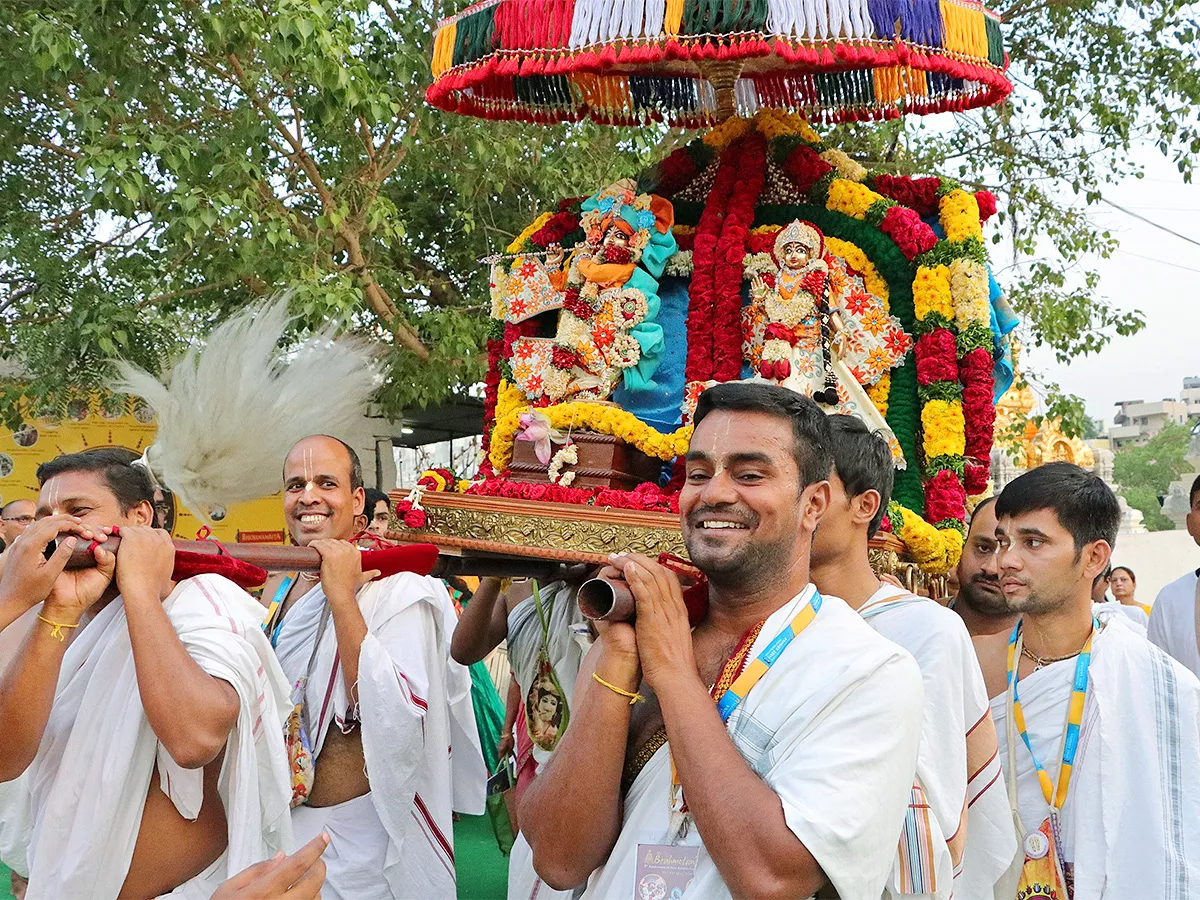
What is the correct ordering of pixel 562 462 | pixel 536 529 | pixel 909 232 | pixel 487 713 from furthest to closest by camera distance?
pixel 487 713 → pixel 909 232 → pixel 562 462 → pixel 536 529

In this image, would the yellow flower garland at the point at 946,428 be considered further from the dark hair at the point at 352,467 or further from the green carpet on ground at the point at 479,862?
the green carpet on ground at the point at 479,862

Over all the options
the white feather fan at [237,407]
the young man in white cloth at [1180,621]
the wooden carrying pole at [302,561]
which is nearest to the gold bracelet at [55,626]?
the wooden carrying pole at [302,561]

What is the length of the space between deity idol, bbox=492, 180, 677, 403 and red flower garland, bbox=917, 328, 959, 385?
93 cm

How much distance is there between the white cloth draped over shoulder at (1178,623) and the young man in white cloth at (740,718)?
3048mm

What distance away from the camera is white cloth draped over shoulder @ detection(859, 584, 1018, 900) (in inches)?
85.6

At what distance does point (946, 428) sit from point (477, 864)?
363 centimetres

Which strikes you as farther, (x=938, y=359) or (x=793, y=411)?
(x=938, y=359)

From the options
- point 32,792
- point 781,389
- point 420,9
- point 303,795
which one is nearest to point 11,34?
point 420,9

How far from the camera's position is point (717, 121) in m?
5.29

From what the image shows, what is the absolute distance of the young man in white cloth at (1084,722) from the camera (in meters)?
3.04

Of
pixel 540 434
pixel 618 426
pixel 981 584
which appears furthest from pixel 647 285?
pixel 981 584

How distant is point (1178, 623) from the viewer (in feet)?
15.5

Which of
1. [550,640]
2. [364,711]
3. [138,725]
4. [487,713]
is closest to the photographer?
[138,725]

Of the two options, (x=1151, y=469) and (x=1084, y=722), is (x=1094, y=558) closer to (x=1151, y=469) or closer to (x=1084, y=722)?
(x=1084, y=722)
